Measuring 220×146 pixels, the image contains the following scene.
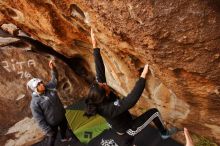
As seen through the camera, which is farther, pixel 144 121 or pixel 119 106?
pixel 144 121

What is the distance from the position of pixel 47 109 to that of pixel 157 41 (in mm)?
2845

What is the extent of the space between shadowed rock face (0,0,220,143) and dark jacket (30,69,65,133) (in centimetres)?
132

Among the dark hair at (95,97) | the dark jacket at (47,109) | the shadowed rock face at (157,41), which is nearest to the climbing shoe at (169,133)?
the shadowed rock face at (157,41)

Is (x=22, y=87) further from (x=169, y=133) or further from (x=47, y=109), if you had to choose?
(x=169, y=133)

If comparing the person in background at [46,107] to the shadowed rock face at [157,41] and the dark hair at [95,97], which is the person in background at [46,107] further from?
the dark hair at [95,97]

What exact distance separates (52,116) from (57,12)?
1.96m

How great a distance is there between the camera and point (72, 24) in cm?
693

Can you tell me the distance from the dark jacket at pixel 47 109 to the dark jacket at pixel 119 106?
138 cm

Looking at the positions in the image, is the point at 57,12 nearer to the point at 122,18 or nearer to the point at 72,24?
the point at 72,24

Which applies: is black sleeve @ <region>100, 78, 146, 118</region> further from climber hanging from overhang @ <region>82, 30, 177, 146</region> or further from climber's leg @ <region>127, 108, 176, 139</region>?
climber's leg @ <region>127, 108, 176, 139</region>

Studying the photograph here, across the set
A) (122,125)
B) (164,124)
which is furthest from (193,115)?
(122,125)

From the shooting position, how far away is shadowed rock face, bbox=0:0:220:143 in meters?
4.58

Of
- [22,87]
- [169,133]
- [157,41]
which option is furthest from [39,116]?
[157,41]

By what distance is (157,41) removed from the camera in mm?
4887
